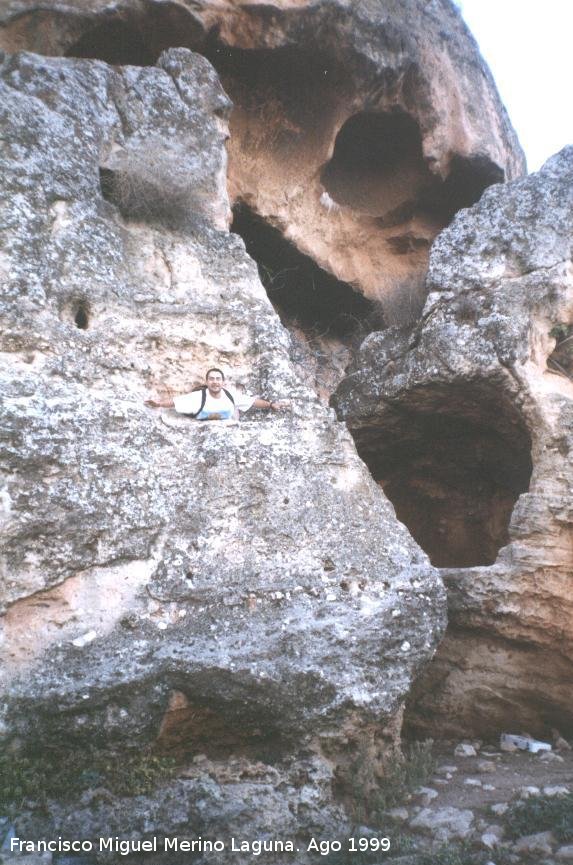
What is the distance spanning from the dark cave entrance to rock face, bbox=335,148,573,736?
146 cm

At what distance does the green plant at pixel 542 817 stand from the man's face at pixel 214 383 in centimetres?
304

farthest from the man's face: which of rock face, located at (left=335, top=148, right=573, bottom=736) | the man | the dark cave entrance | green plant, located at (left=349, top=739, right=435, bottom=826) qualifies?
the dark cave entrance

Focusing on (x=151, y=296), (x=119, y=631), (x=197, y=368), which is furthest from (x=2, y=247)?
(x=119, y=631)

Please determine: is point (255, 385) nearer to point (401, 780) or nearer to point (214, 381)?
point (214, 381)

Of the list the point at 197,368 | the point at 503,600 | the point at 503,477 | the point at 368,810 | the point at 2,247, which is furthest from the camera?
the point at 503,477

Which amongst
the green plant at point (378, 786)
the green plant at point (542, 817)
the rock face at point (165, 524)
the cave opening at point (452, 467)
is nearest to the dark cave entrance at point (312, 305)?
the cave opening at point (452, 467)

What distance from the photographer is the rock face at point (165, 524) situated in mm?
3566

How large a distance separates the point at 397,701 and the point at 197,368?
8.30 ft

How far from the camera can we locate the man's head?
4691 millimetres

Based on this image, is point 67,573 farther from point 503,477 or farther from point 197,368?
point 503,477

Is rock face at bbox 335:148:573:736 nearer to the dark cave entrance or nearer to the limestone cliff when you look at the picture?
the limestone cliff

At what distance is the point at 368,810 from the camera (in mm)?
3896

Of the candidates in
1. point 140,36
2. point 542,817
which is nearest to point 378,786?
point 542,817

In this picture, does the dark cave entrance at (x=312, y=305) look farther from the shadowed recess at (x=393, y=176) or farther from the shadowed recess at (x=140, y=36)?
the shadowed recess at (x=140, y=36)
